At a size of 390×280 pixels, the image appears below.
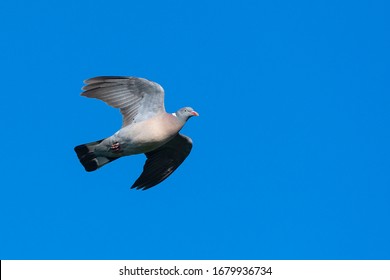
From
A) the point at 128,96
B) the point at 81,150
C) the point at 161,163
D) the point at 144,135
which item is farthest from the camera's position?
the point at 161,163

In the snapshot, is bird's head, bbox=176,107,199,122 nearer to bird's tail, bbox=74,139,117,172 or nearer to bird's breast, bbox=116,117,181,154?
bird's breast, bbox=116,117,181,154

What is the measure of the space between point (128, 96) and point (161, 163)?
5.63 feet

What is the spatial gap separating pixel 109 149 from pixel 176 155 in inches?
63.0

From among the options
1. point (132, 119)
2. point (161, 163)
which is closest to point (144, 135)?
point (132, 119)

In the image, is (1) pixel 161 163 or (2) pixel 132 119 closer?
(2) pixel 132 119

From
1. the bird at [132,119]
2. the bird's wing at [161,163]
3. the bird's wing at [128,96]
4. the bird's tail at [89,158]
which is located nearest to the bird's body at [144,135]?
the bird at [132,119]

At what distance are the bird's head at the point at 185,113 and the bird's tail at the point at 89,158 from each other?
1.35 metres

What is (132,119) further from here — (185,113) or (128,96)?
(185,113)

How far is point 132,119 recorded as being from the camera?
1388 centimetres

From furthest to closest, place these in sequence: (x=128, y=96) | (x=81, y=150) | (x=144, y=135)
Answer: (x=81, y=150), (x=128, y=96), (x=144, y=135)

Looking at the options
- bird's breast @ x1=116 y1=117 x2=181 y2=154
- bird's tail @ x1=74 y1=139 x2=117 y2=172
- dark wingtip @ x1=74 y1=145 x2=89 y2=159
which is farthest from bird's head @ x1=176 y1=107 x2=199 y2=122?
dark wingtip @ x1=74 y1=145 x2=89 y2=159

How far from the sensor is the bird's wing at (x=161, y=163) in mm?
14953
